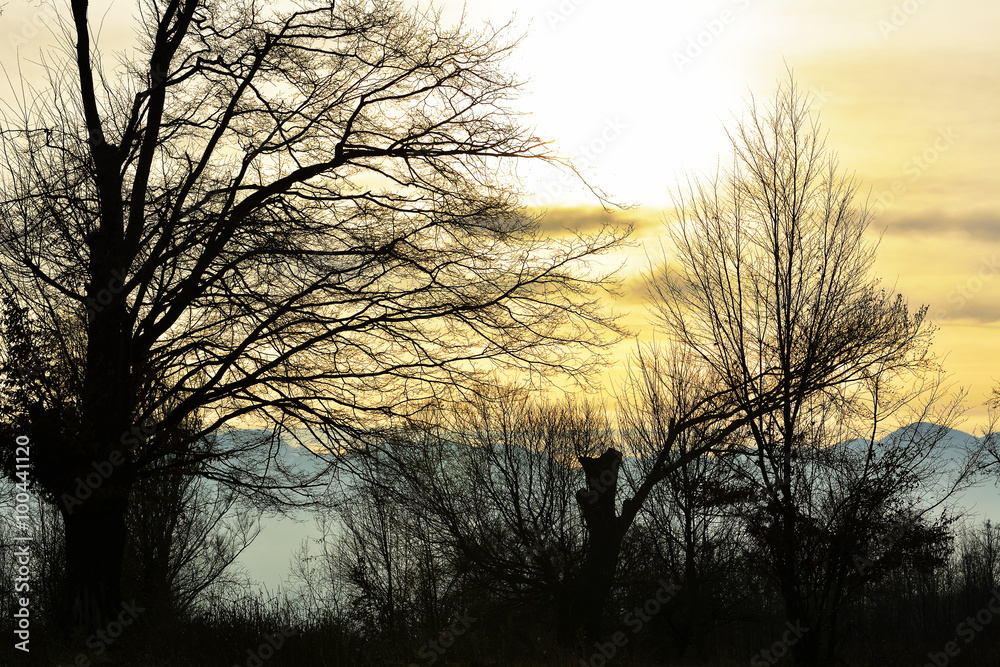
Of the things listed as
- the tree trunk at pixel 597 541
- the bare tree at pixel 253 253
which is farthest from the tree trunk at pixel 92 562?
the tree trunk at pixel 597 541

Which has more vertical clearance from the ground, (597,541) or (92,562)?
(597,541)

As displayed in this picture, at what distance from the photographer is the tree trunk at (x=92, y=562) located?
1068cm

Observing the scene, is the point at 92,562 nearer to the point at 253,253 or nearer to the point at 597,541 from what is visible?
the point at 253,253

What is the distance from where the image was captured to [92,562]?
35.6ft

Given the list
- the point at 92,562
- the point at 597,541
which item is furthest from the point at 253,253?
the point at 597,541

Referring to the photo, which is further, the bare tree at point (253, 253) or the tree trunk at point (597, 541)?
the tree trunk at point (597, 541)

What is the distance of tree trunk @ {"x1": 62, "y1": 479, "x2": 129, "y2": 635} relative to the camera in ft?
35.0

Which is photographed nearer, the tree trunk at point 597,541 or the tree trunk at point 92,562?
the tree trunk at point 92,562

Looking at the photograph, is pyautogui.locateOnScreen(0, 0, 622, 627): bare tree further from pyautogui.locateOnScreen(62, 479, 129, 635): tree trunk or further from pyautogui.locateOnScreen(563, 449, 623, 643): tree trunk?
pyautogui.locateOnScreen(563, 449, 623, 643): tree trunk

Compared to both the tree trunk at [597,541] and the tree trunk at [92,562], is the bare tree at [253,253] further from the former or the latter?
the tree trunk at [597,541]

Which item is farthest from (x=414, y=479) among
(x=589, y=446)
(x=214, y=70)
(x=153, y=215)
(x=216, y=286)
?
(x=589, y=446)

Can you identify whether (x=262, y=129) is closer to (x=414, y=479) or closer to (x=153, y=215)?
(x=153, y=215)

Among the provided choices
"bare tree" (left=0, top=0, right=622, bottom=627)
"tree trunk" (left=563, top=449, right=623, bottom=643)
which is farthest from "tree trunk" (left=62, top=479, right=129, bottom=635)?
"tree trunk" (left=563, top=449, right=623, bottom=643)

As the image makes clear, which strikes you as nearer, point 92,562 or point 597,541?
point 92,562
